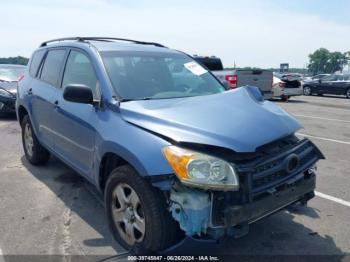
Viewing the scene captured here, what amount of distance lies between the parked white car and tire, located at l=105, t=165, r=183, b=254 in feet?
50.6

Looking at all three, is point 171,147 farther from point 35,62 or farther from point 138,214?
point 35,62

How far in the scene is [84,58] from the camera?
432 centimetres

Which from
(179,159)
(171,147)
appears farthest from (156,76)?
(179,159)

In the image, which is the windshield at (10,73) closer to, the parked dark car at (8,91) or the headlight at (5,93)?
the parked dark car at (8,91)

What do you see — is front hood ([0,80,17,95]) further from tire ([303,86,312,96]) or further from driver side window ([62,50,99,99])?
tire ([303,86,312,96])

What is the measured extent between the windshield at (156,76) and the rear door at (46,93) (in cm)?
114

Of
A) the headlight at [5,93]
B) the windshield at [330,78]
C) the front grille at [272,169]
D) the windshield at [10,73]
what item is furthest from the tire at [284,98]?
the front grille at [272,169]

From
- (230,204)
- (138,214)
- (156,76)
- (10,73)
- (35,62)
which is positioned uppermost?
(35,62)

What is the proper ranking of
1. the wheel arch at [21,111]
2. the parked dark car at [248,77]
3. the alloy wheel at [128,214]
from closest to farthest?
the alloy wheel at [128,214]
the wheel arch at [21,111]
the parked dark car at [248,77]

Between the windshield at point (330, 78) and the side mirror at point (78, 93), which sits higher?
the side mirror at point (78, 93)

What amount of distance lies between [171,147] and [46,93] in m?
2.73

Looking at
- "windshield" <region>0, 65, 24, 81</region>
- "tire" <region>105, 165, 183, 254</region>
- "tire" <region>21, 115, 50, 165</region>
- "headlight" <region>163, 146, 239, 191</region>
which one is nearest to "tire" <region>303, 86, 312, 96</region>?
"windshield" <region>0, 65, 24, 81</region>

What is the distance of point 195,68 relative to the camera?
4.72 meters

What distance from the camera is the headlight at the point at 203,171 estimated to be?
275cm
